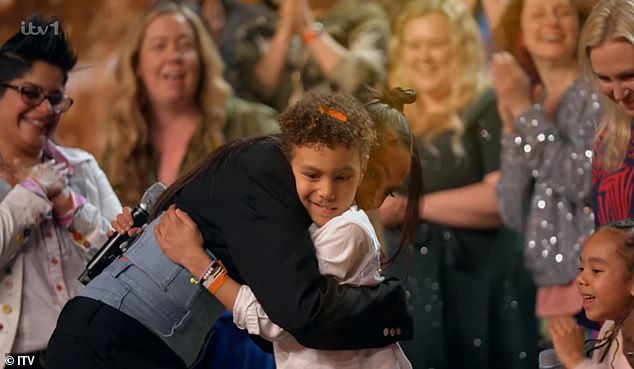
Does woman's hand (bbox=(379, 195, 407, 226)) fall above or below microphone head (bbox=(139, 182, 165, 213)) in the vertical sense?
below

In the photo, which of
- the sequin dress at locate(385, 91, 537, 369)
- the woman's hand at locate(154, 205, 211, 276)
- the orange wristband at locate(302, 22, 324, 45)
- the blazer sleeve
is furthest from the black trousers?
the orange wristband at locate(302, 22, 324, 45)

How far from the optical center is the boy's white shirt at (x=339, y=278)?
2.48 meters

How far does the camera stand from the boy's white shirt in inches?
97.5

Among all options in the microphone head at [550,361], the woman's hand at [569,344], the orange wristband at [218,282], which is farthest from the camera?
the microphone head at [550,361]

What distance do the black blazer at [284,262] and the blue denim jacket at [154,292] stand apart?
5.2 inches

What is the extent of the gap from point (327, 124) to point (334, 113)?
3 cm

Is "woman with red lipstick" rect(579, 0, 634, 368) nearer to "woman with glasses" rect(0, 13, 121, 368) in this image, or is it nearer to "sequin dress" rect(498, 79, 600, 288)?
"sequin dress" rect(498, 79, 600, 288)

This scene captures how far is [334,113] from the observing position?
8.31ft

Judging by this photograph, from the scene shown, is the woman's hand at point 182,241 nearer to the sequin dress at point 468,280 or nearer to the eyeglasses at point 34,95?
the eyeglasses at point 34,95

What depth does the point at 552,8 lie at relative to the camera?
3.69m

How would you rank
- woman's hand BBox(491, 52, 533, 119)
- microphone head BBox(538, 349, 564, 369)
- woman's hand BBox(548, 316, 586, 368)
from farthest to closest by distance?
woman's hand BBox(491, 52, 533, 119) → microphone head BBox(538, 349, 564, 369) → woman's hand BBox(548, 316, 586, 368)

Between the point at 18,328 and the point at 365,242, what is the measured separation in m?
1.16

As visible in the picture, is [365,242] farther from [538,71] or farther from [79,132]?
[79,132]

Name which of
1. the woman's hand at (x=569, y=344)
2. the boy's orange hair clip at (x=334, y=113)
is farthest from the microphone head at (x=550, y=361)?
the boy's orange hair clip at (x=334, y=113)
